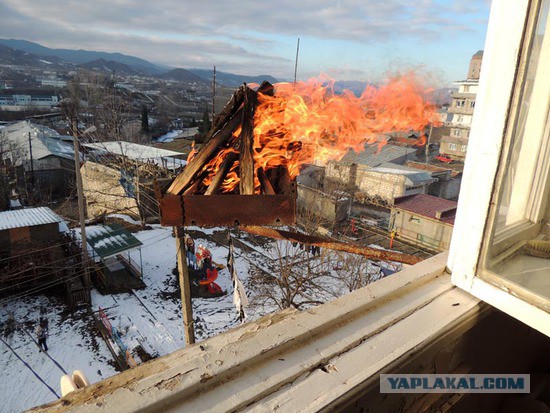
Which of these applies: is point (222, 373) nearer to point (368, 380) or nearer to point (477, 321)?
point (368, 380)

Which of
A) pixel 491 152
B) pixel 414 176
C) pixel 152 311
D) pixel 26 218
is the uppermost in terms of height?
pixel 491 152

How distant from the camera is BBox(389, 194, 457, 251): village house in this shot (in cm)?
2011

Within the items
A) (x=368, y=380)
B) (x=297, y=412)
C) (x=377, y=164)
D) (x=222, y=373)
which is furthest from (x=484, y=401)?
(x=377, y=164)

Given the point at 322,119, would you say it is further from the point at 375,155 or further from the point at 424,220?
the point at 375,155

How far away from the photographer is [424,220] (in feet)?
68.5

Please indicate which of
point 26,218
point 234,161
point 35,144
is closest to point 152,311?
point 26,218

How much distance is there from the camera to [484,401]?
6.64 ft

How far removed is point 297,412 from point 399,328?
66 centimetres

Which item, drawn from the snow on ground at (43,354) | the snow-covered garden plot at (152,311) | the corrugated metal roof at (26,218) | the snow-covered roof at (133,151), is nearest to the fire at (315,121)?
the snow-covered garden plot at (152,311)

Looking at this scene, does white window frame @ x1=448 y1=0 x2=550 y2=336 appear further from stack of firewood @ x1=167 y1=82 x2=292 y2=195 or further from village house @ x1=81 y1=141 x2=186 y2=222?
village house @ x1=81 y1=141 x2=186 y2=222

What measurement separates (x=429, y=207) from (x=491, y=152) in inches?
863

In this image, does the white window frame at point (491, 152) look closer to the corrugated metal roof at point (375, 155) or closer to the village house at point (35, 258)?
the village house at point (35, 258)

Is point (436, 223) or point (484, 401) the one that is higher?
point (484, 401)

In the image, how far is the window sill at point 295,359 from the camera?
3.43ft
